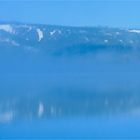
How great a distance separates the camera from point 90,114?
5488 millimetres

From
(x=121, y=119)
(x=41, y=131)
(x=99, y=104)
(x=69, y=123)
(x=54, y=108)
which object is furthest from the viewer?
(x=99, y=104)

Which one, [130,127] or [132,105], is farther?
[132,105]

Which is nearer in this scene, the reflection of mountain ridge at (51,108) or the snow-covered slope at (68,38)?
the reflection of mountain ridge at (51,108)

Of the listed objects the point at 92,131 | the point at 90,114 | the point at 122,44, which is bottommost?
the point at 92,131

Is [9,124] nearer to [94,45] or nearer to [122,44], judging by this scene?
[122,44]

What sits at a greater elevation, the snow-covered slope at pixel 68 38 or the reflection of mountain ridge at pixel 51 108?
the snow-covered slope at pixel 68 38

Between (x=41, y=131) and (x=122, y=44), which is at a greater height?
(x=122, y=44)

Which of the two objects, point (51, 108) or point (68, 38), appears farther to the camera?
point (68, 38)

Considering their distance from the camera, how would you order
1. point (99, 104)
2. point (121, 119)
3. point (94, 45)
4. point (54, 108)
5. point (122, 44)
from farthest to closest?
point (94, 45), point (122, 44), point (99, 104), point (54, 108), point (121, 119)

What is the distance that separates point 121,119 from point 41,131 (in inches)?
47.9

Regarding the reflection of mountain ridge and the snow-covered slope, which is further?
the snow-covered slope

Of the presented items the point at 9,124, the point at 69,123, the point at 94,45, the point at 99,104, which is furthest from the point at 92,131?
the point at 94,45

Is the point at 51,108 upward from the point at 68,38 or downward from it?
A: downward

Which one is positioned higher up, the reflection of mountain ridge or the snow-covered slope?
the snow-covered slope
